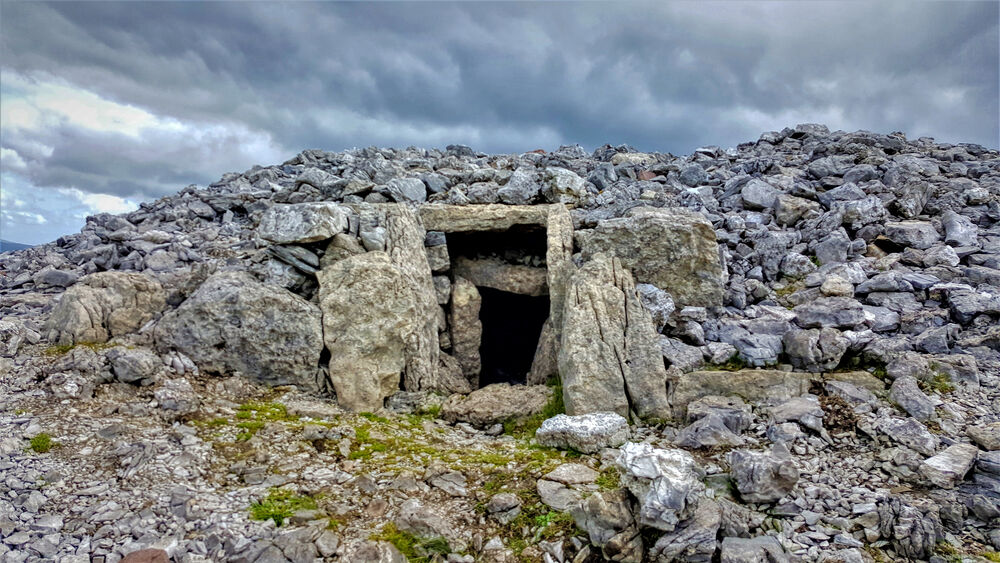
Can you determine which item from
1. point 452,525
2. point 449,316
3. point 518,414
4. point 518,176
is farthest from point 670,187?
point 452,525

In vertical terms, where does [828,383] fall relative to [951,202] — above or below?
below

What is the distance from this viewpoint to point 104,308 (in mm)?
10797

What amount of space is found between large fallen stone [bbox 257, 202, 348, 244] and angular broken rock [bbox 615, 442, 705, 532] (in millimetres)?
8110

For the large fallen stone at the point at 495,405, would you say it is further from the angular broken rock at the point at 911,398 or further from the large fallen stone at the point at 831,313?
the angular broken rock at the point at 911,398

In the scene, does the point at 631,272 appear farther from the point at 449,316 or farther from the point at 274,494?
the point at 274,494

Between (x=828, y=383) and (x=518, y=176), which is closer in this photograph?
(x=828, y=383)

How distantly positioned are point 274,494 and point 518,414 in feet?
15.8

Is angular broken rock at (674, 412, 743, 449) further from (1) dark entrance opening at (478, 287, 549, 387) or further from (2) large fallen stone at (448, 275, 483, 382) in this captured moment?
(1) dark entrance opening at (478, 287, 549, 387)

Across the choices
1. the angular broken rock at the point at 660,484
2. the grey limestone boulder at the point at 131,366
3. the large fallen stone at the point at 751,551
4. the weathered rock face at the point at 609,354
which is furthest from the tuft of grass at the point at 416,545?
the grey limestone boulder at the point at 131,366

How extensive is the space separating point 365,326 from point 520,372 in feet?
23.9

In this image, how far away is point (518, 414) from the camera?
1058 cm

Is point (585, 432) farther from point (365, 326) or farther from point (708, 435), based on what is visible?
point (365, 326)

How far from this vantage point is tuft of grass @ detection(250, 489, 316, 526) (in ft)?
22.0

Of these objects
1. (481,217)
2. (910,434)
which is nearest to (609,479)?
(910,434)
